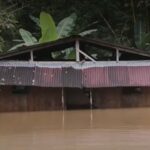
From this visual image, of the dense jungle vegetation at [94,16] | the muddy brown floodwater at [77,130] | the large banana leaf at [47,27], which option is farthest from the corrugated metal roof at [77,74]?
the dense jungle vegetation at [94,16]

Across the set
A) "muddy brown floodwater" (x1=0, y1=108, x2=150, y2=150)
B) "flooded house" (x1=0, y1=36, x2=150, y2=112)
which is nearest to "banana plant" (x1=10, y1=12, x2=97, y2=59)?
"flooded house" (x1=0, y1=36, x2=150, y2=112)

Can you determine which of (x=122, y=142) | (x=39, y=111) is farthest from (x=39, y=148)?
(x=39, y=111)

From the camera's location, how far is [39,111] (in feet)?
59.1

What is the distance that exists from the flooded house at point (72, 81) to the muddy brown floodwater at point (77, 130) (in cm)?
56

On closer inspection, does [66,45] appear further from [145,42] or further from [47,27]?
[145,42]

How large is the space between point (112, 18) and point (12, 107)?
9.56 meters

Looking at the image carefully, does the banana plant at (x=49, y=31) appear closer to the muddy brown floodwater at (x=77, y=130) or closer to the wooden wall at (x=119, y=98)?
the wooden wall at (x=119, y=98)

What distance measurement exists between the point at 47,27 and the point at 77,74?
2716 millimetres

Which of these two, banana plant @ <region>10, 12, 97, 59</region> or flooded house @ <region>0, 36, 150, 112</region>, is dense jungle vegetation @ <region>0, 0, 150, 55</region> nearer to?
banana plant @ <region>10, 12, 97, 59</region>

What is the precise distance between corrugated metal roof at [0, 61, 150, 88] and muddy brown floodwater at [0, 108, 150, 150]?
0.91 m

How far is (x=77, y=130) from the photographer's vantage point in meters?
14.0

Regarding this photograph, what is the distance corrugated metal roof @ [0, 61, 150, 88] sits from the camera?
1777cm

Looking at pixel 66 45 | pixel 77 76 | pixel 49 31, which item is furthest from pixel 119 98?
pixel 49 31

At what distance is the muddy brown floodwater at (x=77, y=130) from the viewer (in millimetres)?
11680
